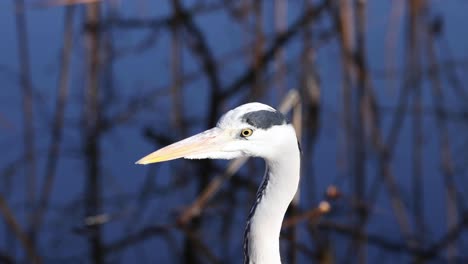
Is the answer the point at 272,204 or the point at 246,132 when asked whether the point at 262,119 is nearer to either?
the point at 246,132

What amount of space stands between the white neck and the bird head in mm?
20

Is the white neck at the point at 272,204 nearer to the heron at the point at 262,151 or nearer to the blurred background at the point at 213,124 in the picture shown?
the heron at the point at 262,151

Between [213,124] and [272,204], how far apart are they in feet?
5.32

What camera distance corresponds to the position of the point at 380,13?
13.3ft

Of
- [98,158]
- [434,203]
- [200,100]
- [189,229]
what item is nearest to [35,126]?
[98,158]

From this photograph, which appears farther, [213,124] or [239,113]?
[213,124]

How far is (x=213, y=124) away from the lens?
304cm

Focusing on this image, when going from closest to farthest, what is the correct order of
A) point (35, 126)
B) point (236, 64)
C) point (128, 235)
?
point (128, 235)
point (35, 126)
point (236, 64)

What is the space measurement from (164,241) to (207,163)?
1.04 feet

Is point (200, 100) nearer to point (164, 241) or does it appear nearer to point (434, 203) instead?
point (164, 241)

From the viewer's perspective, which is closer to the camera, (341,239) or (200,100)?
(341,239)

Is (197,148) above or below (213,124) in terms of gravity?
above

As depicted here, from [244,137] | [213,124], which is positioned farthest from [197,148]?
[213,124]

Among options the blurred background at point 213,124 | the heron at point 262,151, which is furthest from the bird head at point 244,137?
the blurred background at point 213,124
